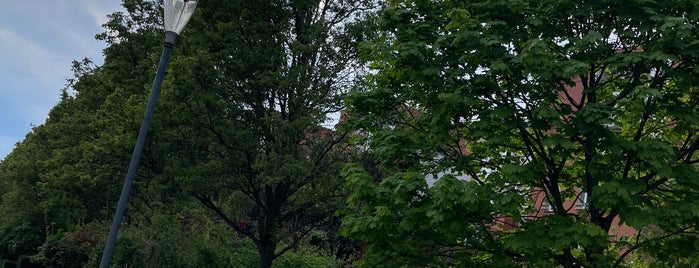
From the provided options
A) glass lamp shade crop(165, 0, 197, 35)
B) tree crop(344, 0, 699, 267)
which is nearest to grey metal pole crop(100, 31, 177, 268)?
glass lamp shade crop(165, 0, 197, 35)

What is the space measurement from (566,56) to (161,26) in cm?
1629

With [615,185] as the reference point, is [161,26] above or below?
above

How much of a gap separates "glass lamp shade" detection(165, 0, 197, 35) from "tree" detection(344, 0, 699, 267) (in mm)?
3393

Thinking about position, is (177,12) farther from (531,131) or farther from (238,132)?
(238,132)

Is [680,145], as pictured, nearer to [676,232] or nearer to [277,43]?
[676,232]

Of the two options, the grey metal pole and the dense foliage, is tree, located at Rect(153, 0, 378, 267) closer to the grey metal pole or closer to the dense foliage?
the dense foliage

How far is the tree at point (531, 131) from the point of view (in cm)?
863

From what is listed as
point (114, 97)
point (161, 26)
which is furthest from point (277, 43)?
point (161, 26)

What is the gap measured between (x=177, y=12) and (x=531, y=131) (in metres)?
5.65

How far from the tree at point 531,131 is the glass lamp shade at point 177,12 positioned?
339 cm

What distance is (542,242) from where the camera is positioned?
8828 millimetres

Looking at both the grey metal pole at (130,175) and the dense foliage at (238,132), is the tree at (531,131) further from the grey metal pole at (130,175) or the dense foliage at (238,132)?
the dense foliage at (238,132)

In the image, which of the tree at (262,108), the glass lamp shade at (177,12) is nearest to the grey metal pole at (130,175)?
the glass lamp shade at (177,12)

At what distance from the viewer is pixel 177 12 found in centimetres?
755
